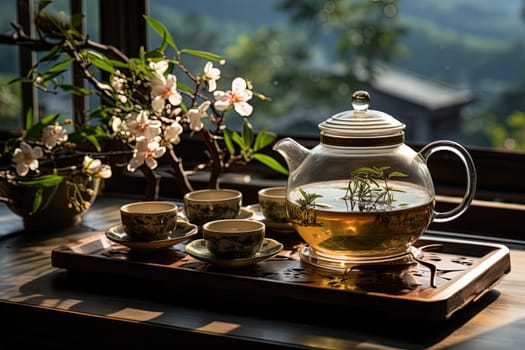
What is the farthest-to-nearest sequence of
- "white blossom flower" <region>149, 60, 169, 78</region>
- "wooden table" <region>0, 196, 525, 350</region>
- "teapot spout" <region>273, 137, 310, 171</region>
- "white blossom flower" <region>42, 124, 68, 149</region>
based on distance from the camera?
1. "white blossom flower" <region>42, 124, 68, 149</region>
2. "white blossom flower" <region>149, 60, 169, 78</region>
3. "teapot spout" <region>273, 137, 310, 171</region>
4. "wooden table" <region>0, 196, 525, 350</region>

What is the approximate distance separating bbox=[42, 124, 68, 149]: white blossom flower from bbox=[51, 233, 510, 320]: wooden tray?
0.22m

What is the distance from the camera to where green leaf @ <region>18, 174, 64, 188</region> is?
140 cm

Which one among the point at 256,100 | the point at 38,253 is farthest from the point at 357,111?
the point at 256,100

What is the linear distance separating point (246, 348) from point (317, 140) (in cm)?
85

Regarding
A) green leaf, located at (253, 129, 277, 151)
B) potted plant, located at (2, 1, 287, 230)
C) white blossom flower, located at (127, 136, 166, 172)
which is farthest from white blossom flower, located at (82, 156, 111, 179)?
green leaf, located at (253, 129, 277, 151)

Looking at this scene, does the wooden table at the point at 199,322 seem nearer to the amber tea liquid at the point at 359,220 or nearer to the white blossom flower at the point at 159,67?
the amber tea liquid at the point at 359,220

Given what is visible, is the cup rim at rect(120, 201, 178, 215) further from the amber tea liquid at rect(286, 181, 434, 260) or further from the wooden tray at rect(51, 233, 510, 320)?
the amber tea liquid at rect(286, 181, 434, 260)

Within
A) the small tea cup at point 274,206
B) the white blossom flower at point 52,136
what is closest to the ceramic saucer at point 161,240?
the small tea cup at point 274,206

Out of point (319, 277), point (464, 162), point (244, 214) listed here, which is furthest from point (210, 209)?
point (464, 162)

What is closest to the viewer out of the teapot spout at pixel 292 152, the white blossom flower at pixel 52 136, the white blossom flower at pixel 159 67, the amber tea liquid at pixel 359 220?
the amber tea liquid at pixel 359 220

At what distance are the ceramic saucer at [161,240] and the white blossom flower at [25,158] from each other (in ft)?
0.69

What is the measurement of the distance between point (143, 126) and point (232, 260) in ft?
0.95

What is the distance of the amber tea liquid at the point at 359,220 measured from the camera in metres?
1.09

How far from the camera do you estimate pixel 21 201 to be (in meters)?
1.47
